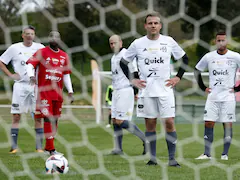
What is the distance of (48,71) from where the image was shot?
7.13 meters

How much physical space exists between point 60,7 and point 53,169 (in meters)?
2.27

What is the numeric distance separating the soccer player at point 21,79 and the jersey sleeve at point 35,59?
16.6 inches

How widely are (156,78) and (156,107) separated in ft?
1.23

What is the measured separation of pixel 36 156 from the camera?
6992 mm

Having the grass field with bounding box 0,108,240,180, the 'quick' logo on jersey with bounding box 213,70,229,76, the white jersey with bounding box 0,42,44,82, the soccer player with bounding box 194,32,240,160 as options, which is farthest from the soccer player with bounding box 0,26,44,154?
the 'quick' logo on jersey with bounding box 213,70,229,76

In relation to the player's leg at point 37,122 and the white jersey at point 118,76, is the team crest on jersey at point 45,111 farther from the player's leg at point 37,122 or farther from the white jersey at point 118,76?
the white jersey at point 118,76

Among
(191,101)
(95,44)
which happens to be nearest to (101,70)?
(191,101)

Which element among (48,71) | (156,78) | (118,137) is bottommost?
(118,137)

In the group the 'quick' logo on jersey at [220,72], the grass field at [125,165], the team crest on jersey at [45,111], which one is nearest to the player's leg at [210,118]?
the grass field at [125,165]

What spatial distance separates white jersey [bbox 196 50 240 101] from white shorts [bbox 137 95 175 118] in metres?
1.41

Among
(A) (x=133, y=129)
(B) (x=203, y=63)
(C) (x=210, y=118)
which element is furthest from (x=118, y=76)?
(C) (x=210, y=118)

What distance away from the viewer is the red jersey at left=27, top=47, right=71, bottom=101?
7.11 metres

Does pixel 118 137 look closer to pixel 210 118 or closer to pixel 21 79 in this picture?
pixel 210 118

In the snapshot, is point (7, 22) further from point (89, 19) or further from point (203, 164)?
point (203, 164)
